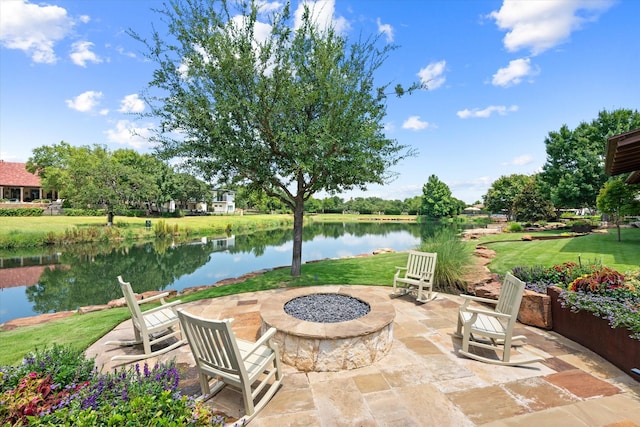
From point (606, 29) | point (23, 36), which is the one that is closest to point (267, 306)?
point (606, 29)

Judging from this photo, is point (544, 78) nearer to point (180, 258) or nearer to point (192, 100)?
point (192, 100)

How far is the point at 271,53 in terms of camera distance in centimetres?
695

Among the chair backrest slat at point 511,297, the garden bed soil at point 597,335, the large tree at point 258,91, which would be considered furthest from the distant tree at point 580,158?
the chair backrest slat at point 511,297

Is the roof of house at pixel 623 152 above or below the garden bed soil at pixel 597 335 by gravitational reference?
above

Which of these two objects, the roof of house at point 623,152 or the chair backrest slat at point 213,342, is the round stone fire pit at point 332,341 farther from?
the roof of house at point 623,152

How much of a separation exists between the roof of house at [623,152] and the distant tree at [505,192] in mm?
36829

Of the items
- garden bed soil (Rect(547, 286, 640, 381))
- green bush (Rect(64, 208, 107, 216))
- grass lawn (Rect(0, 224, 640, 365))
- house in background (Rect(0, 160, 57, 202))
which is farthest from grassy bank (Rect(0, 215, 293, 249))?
garden bed soil (Rect(547, 286, 640, 381))

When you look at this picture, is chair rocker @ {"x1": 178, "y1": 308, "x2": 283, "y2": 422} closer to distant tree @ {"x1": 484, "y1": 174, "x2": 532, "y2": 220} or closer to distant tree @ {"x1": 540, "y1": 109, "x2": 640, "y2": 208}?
distant tree @ {"x1": 540, "y1": 109, "x2": 640, "y2": 208}

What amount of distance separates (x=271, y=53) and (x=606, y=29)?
26.0ft

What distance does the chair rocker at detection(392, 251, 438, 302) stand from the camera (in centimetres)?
603

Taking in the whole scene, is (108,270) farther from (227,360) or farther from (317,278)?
(227,360)

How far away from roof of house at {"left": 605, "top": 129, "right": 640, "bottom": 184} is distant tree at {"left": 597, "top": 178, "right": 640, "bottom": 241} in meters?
7.64

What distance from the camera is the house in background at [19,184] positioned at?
3979 cm

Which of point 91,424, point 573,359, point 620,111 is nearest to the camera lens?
point 91,424
